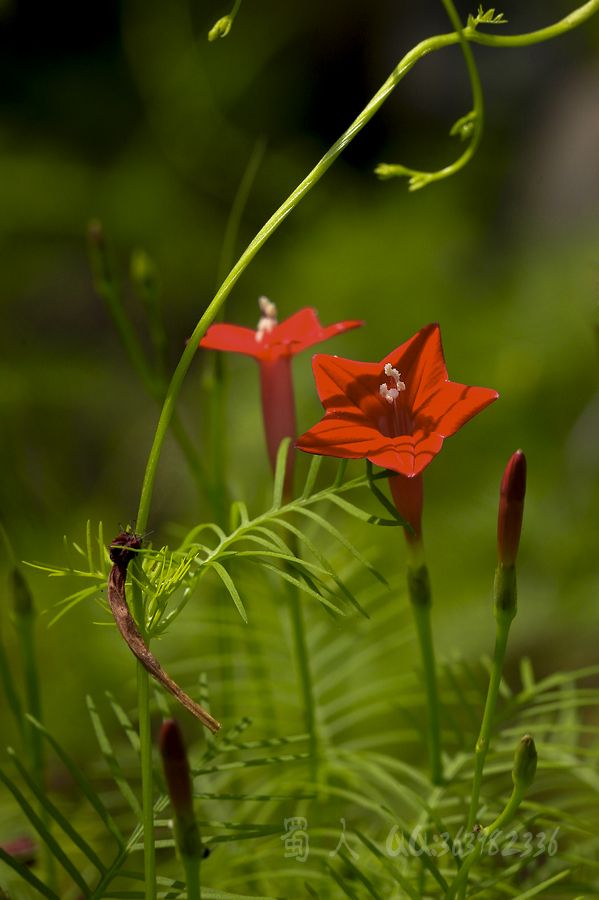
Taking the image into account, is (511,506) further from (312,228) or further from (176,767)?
(312,228)

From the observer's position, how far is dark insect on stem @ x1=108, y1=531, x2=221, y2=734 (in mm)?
250

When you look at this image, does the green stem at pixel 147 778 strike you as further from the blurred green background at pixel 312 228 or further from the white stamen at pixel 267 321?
the blurred green background at pixel 312 228

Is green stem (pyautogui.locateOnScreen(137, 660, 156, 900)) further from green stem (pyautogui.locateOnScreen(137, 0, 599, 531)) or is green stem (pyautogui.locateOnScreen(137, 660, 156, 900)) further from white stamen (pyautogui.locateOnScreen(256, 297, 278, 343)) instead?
white stamen (pyautogui.locateOnScreen(256, 297, 278, 343))

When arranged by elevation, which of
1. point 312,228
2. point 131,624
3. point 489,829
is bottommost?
point 489,829

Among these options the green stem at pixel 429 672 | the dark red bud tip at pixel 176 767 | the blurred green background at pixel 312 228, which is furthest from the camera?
the blurred green background at pixel 312 228

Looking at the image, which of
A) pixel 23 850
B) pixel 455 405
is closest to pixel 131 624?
pixel 455 405

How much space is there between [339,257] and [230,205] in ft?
1.23

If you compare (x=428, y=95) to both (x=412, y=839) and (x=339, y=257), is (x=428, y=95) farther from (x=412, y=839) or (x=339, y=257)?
(x=412, y=839)

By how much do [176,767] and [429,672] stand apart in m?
0.15

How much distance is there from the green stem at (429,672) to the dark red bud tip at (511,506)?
63 mm

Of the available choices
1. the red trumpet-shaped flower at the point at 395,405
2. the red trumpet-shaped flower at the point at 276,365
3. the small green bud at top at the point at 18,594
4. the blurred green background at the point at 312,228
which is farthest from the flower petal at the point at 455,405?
the blurred green background at the point at 312,228

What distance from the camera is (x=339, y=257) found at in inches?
65.6

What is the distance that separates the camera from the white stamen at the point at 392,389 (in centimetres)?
34

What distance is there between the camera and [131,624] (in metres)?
0.26
